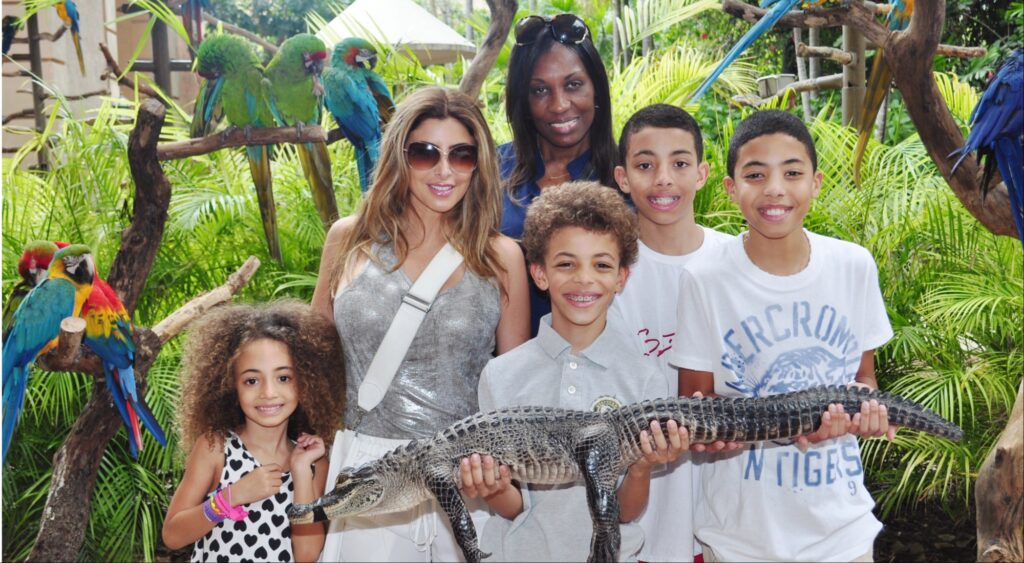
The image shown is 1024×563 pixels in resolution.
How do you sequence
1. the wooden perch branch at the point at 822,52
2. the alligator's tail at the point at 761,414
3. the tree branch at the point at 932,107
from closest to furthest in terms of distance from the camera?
the alligator's tail at the point at 761,414 < the tree branch at the point at 932,107 < the wooden perch branch at the point at 822,52

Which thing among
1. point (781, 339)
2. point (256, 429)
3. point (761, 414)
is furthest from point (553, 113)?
point (256, 429)

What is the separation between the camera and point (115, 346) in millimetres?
2922

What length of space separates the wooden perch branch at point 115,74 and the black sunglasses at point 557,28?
6.66ft

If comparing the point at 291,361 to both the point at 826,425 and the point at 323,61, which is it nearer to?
the point at 826,425

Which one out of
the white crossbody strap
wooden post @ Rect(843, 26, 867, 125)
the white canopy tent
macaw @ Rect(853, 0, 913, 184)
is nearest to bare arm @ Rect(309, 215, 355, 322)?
the white crossbody strap

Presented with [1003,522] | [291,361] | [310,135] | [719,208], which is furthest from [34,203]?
[1003,522]

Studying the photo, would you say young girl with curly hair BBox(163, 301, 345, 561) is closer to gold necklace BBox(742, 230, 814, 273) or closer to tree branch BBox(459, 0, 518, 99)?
gold necklace BBox(742, 230, 814, 273)

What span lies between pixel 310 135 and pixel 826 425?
2466 mm

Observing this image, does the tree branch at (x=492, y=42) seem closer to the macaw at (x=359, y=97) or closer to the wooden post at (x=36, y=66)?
the macaw at (x=359, y=97)

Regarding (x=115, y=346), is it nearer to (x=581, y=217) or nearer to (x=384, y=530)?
(x=384, y=530)

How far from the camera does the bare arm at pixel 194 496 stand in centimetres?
228

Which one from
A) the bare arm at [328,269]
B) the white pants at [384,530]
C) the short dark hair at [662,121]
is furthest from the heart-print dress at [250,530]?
the short dark hair at [662,121]

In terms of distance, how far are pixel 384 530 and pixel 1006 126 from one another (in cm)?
177

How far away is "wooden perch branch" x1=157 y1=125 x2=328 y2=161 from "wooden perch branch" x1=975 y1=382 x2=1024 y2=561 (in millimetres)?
2723
